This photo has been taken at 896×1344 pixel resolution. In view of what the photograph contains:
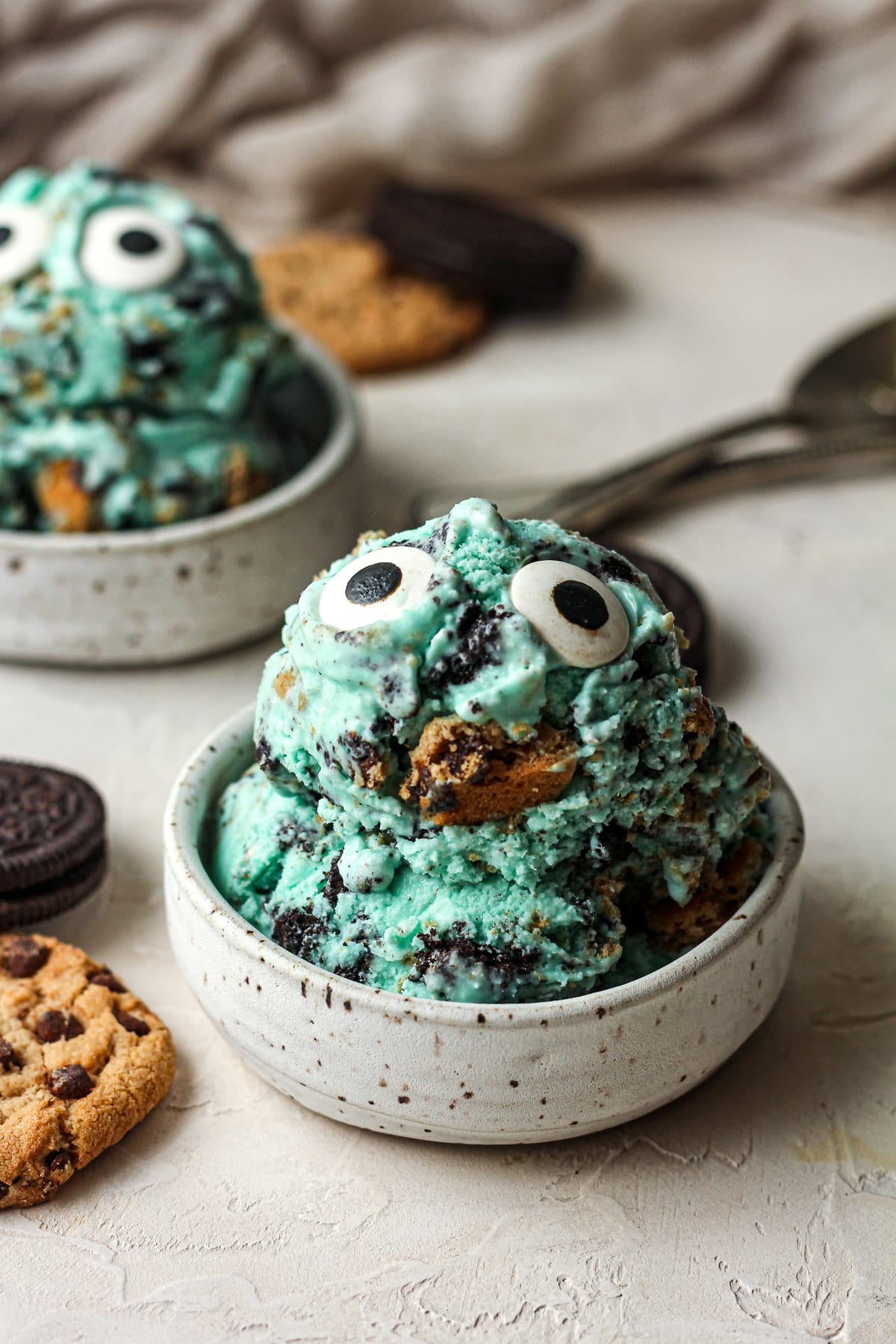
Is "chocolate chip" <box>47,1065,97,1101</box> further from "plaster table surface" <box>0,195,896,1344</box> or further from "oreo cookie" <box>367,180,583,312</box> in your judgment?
"oreo cookie" <box>367,180,583,312</box>

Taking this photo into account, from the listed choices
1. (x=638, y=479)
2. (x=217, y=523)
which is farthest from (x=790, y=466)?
(x=217, y=523)

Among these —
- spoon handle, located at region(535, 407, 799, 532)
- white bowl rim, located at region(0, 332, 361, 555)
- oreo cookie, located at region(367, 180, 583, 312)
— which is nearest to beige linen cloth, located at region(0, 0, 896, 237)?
oreo cookie, located at region(367, 180, 583, 312)

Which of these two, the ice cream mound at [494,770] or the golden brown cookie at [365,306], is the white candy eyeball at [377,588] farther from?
the golden brown cookie at [365,306]

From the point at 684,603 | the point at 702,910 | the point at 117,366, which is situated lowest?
the point at 684,603

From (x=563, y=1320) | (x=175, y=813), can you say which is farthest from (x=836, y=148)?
(x=563, y=1320)

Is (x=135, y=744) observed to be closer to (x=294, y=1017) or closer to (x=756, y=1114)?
(x=294, y=1017)

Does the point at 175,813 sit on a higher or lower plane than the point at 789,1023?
higher

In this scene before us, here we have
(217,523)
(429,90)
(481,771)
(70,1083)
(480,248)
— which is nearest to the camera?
(481,771)

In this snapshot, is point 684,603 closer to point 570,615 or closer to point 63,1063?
point 570,615
